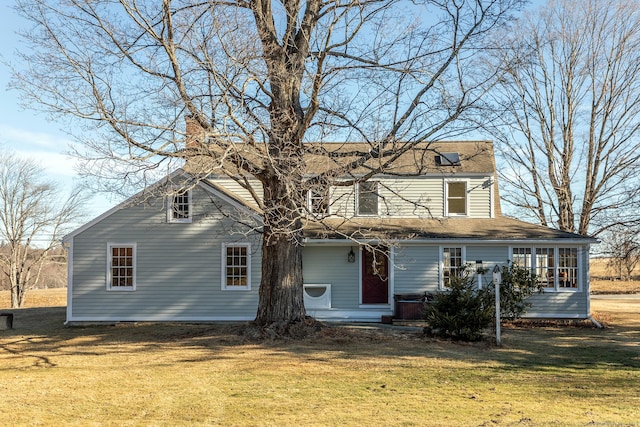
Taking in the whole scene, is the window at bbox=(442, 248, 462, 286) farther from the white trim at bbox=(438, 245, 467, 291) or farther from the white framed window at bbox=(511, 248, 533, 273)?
the white framed window at bbox=(511, 248, 533, 273)

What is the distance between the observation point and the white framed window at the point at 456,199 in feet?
70.9

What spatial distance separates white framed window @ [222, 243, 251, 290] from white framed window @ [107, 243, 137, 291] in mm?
2845

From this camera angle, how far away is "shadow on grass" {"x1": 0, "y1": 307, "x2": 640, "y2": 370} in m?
12.9

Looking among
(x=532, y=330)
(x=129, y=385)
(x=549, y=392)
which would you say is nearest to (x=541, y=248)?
(x=532, y=330)

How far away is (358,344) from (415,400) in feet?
17.7

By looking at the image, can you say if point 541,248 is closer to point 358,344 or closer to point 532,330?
point 532,330

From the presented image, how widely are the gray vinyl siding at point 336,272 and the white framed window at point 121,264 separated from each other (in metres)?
5.41

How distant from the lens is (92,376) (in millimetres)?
11242

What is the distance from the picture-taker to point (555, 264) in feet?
64.6

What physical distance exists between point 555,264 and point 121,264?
44.6ft

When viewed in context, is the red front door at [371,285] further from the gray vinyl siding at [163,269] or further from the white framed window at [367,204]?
the gray vinyl siding at [163,269]

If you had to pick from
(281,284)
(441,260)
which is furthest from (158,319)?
(441,260)

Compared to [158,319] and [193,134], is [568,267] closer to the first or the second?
[158,319]

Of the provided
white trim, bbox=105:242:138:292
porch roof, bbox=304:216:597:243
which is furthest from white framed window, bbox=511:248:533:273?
white trim, bbox=105:242:138:292
